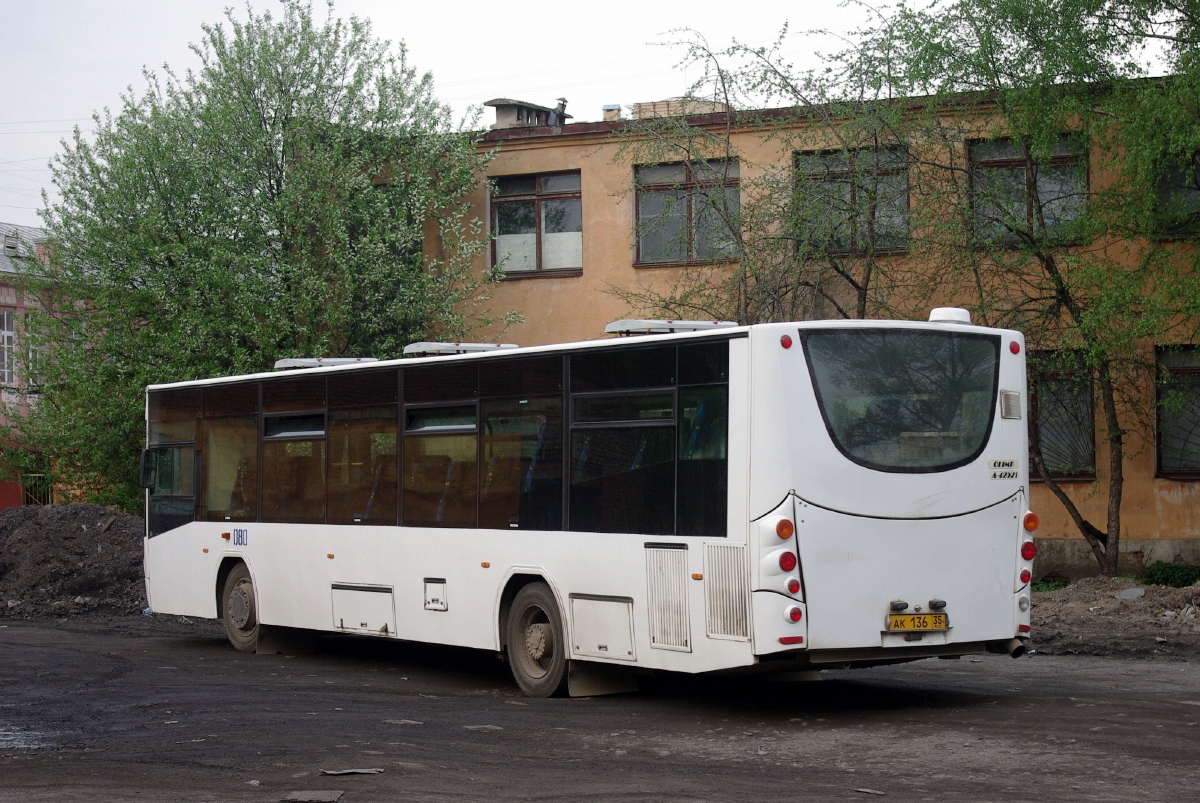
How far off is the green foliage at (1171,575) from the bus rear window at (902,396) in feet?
35.4

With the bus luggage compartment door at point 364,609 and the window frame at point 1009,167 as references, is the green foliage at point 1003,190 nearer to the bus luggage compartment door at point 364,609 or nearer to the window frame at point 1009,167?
the window frame at point 1009,167

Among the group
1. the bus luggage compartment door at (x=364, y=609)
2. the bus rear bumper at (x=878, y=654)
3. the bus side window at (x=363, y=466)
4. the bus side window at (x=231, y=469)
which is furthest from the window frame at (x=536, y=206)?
the bus rear bumper at (x=878, y=654)

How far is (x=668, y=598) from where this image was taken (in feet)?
36.2

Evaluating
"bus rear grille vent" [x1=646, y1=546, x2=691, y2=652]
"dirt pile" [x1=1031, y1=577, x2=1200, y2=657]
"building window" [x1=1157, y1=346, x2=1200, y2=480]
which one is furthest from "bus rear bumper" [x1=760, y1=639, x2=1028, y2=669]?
"building window" [x1=1157, y1=346, x2=1200, y2=480]

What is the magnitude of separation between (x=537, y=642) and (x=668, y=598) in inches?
74.6

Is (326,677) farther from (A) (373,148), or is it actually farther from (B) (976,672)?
(A) (373,148)

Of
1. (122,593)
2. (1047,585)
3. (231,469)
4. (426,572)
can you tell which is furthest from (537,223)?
(426,572)

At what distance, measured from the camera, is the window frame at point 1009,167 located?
21.6m

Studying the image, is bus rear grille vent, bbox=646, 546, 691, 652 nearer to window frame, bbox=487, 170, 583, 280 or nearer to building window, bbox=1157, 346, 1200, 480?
building window, bbox=1157, 346, 1200, 480

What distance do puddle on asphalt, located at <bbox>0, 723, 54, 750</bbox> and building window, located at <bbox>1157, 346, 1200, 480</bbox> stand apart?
57.4 ft

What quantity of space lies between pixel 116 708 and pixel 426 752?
3688 mm

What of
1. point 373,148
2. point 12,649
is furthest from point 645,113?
point 12,649

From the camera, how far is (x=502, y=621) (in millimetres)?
12938

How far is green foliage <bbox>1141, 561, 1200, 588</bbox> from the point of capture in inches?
821
